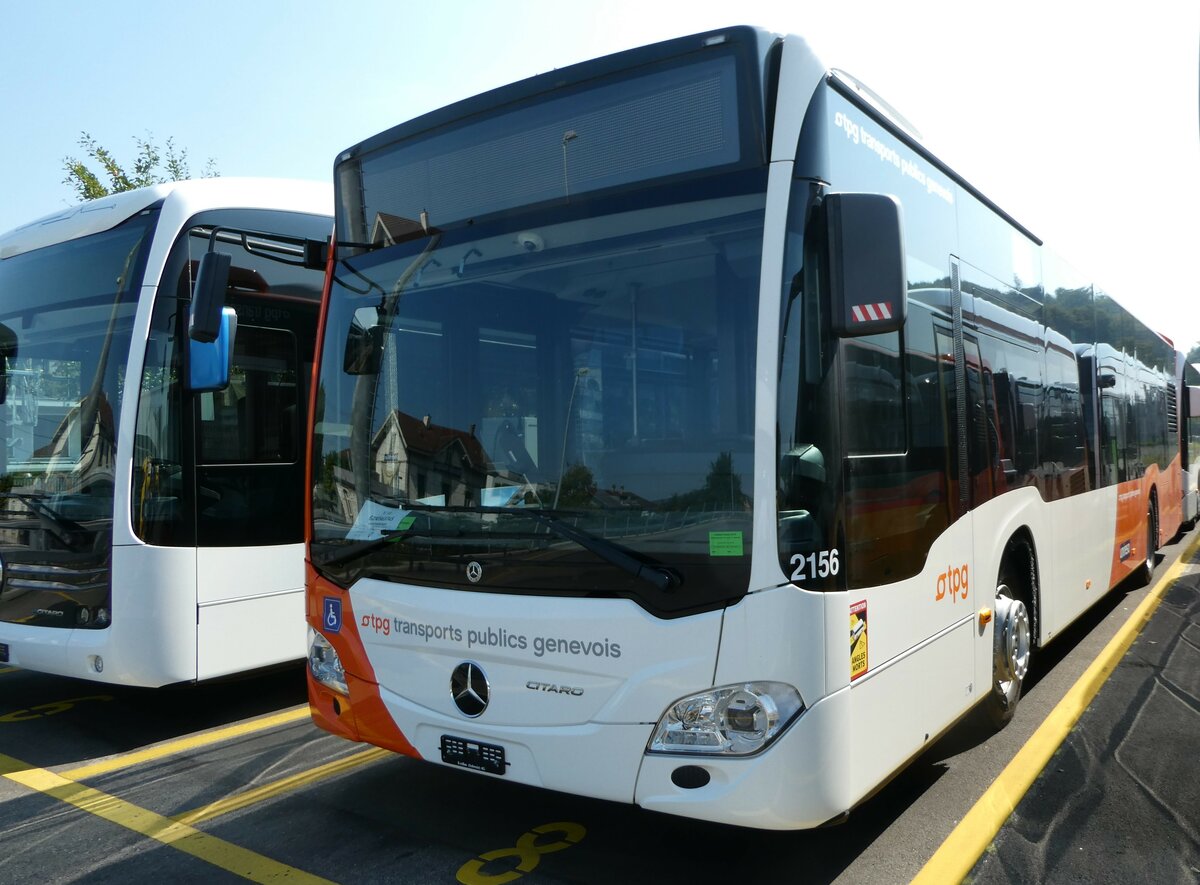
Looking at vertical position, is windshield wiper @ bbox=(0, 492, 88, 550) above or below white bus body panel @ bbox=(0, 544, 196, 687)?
above

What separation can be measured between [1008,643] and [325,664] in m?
3.36

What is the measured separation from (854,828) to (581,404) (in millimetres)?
2113

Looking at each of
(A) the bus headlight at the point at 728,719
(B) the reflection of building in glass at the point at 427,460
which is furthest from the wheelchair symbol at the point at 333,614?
(A) the bus headlight at the point at 728,719

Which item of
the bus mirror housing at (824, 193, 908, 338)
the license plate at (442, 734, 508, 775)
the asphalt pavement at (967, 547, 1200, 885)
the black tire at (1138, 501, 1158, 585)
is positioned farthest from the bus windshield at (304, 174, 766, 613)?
the black tire at (1138, 501, 1158, 585)

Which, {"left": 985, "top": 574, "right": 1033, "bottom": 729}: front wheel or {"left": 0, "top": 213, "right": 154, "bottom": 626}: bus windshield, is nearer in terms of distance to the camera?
{"left": 985, "top": 574, "right": 1033, "bottom": 729}: front wheel

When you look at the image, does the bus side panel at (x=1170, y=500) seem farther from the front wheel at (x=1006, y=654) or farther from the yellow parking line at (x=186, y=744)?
the yellow parking line at (x=186, y=744)

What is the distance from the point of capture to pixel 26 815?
4.56 meters

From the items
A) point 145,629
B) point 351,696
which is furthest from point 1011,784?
point 145,629

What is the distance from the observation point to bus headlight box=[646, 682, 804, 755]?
318cm

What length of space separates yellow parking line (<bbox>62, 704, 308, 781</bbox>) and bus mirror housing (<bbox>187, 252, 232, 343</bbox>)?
2.42 metres

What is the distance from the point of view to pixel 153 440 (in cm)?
559

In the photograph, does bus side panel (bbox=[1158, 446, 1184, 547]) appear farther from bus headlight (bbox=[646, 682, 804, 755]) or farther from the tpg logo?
bus headlight (bbox=[646, 682, 804, 755])

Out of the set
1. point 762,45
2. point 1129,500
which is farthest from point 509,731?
point 1129,500

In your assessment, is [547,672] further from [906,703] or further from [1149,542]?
[1149,542]
